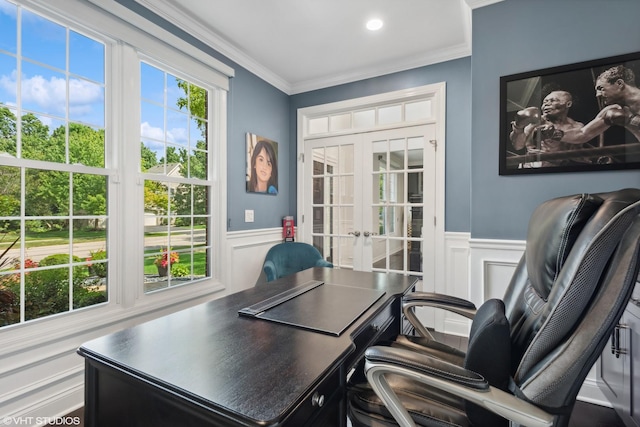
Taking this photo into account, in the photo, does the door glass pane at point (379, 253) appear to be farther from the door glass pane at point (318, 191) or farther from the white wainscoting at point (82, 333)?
the door glass pane at point (318, 191)

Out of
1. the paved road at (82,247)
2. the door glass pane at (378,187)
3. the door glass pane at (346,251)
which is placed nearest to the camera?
the paved road at (82,247)

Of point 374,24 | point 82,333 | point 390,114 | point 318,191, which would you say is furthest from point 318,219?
point 82,333

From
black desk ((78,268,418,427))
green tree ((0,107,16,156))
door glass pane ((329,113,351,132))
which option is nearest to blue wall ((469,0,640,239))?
black desk ((78,268,418,427))

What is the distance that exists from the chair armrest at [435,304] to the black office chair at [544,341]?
394 mm

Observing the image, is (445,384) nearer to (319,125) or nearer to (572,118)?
(572,118)

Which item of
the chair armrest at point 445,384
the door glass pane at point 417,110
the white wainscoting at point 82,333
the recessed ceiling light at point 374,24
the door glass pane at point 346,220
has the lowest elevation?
the white wainscoting at point 82,333

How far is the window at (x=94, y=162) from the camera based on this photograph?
172 cm

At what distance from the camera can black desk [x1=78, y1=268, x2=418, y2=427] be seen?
726 mm

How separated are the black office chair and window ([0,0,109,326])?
6.39 ft

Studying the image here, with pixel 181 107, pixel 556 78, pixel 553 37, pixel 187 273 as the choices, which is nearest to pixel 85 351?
pixel 187 273

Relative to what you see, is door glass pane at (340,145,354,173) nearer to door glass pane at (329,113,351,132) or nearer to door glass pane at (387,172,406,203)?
door glass pane at (329,113,351,132)

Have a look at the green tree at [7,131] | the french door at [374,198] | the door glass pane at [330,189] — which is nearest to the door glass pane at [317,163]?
the french door at [374,198]

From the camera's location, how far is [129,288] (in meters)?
2.17

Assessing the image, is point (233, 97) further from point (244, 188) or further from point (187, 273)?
point (187, 273)
